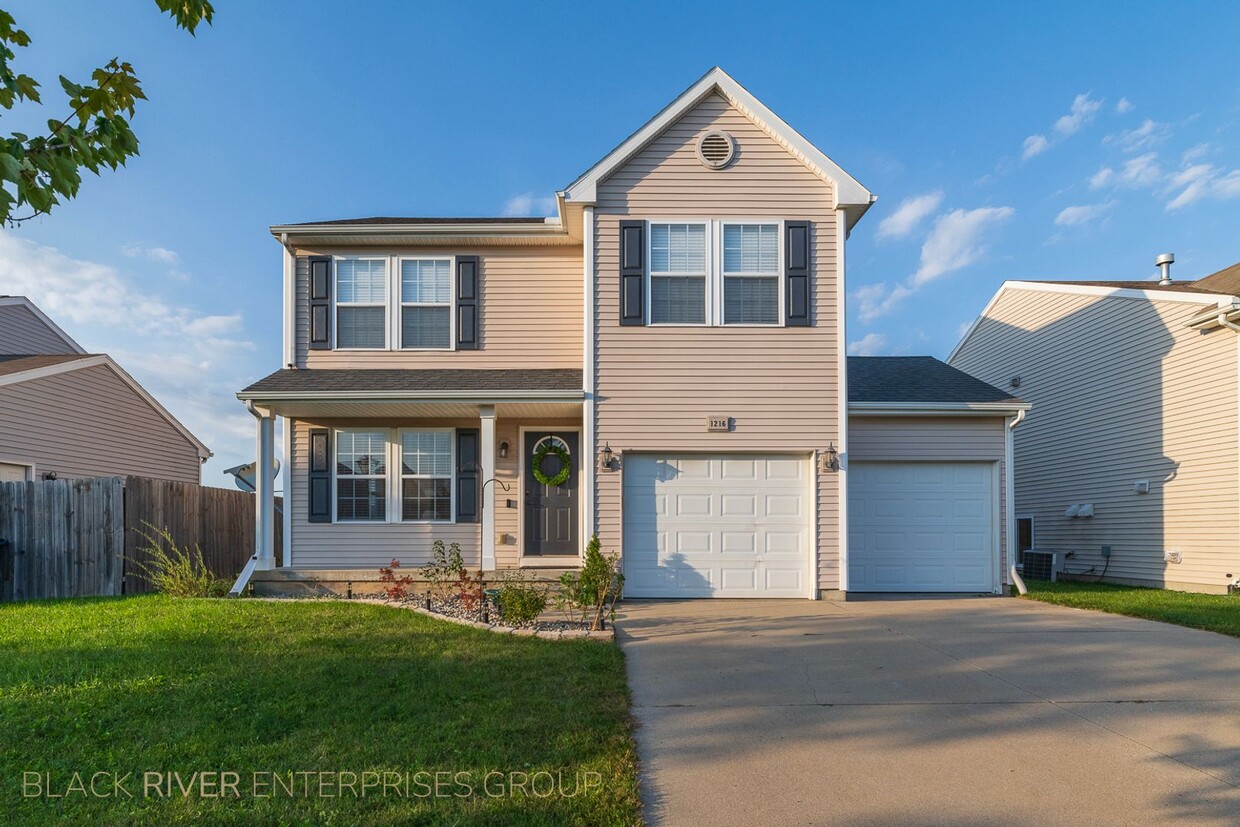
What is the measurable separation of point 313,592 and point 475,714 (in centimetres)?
638

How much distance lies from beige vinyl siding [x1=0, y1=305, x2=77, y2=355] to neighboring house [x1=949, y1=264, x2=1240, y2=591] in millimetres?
22757

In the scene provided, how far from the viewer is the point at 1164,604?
32.4 feet

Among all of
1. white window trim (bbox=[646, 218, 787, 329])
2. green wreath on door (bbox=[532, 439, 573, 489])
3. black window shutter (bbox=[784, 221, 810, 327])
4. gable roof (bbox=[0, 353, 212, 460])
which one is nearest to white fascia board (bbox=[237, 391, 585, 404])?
green wreath on door (bbox=[532, 439, 573, 489])

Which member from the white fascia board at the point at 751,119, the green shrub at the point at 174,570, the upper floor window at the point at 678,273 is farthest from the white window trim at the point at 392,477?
the white fascia board at the point at 751,119

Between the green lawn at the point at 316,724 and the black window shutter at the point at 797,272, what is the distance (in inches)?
229

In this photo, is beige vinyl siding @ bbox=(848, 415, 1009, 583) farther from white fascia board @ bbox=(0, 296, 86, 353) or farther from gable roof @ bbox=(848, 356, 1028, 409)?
white fascia board @ bbox=(0, 296, 86, 353)

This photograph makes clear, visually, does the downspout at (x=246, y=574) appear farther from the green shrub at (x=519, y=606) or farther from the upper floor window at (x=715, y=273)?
the upper floor window at (x=715, y=273)

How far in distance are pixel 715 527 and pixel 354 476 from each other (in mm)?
5418

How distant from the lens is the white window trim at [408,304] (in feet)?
36.9

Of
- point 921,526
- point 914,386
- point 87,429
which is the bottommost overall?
point 921,526

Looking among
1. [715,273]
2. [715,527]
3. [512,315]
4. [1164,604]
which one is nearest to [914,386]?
[715,273]

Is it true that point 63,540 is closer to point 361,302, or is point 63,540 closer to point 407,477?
point 407,477

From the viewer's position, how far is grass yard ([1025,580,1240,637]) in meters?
8.40

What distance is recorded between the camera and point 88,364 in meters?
15.1
